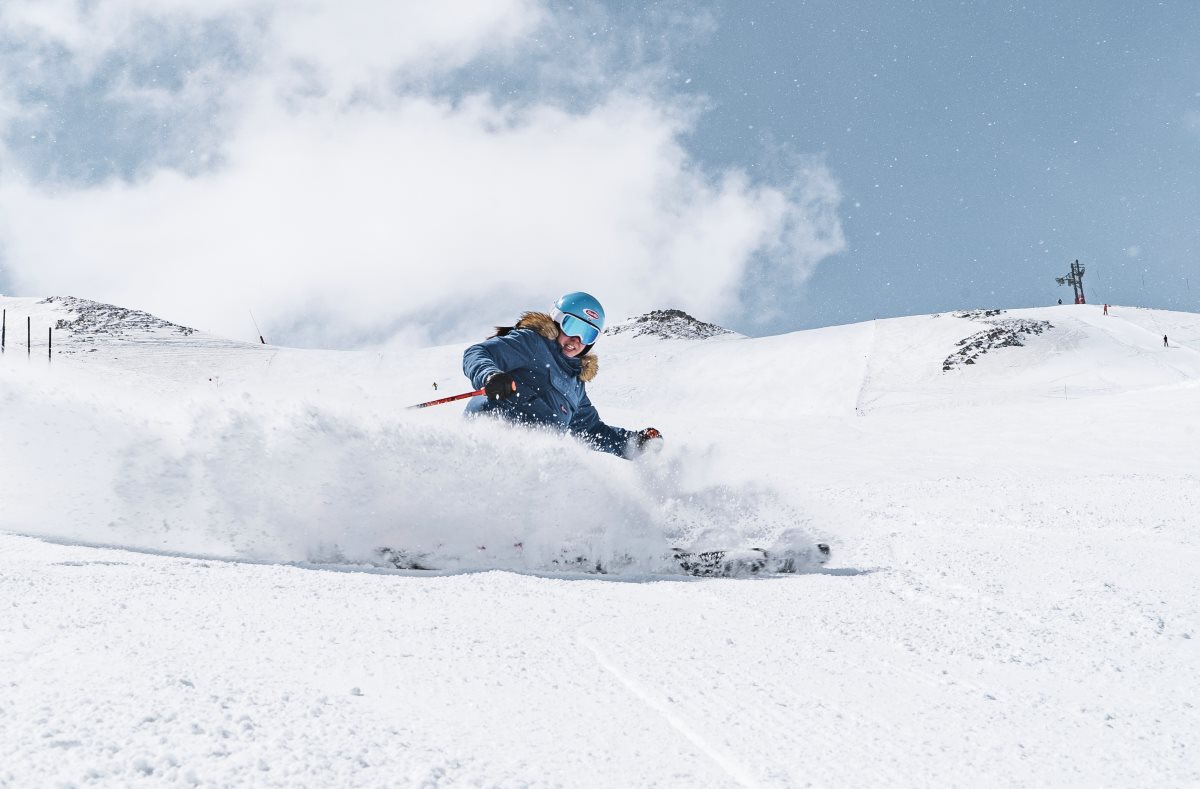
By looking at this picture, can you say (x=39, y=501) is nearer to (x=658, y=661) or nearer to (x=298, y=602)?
(x=298, y=602)

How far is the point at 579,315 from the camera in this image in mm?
5676

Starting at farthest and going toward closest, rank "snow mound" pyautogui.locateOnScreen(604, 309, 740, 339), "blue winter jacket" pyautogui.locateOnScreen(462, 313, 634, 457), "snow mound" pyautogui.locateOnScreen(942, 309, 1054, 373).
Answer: "snow mound" pyautogui.locateOnScreen(604, 309, 740, 339)
"snow mound" pyautogui.locateOnScreen(942, 309, 1054, 373)
"blue winter jacket" pyautogui.locateOnScreen(462, 313, 634, 457)

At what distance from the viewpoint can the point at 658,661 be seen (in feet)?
6.74

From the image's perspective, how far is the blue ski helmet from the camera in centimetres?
564

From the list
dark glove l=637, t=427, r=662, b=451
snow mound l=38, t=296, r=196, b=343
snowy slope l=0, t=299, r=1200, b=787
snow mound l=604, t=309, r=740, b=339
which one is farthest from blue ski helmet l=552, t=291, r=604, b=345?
snow mound l=604, t=309, r=740, b=339

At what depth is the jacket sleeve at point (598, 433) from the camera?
5.92 meters

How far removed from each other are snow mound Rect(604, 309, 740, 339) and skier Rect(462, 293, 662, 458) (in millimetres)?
51712

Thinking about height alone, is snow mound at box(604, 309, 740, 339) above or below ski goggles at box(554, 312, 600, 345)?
above

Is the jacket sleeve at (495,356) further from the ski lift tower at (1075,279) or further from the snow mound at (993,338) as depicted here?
the ski lift tower at (1075,279)

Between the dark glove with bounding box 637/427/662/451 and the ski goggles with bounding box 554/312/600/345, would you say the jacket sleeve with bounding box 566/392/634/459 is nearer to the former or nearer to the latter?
the dark glove with bounding box 637/427/662/451

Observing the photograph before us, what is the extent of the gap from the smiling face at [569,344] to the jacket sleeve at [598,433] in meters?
0.45

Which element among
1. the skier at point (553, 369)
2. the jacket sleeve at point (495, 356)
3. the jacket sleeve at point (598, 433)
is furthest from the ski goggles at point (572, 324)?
the jacket sleeve at point (598, 433)

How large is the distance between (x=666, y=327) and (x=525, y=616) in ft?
201

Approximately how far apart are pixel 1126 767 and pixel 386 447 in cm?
355
